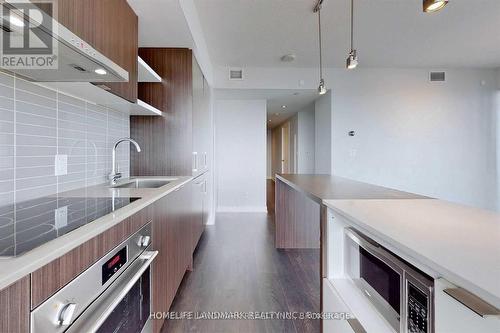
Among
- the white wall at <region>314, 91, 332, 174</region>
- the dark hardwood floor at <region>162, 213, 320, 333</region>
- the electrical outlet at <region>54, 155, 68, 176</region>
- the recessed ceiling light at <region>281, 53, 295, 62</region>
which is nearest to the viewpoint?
the electrical outlet at <region>54, 155, 68, 176</region>

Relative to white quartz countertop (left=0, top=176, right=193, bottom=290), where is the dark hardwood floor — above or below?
below

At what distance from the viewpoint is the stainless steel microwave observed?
708 millimetres

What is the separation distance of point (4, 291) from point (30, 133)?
1035mm

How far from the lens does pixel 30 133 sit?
1.26m

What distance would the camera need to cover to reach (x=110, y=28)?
4.95 feet

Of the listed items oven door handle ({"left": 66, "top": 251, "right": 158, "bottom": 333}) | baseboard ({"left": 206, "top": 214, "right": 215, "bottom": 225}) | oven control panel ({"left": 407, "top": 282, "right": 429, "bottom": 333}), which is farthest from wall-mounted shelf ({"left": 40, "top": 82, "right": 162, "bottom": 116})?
baseboard ({"left": 206, "top": 214, "right": 215, "bottom": 225})

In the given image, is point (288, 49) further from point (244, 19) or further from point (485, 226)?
point (485, 226)

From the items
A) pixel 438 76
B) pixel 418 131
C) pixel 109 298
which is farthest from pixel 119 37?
pixel 438 76

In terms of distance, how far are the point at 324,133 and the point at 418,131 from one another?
1.67 meters

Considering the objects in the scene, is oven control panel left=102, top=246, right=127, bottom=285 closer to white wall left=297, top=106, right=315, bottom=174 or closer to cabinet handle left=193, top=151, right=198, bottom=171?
cabinet handle left=193, top=151, right=198, bottom=171

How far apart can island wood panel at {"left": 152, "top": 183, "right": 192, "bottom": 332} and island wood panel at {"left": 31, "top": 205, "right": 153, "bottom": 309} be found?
0.46 metres

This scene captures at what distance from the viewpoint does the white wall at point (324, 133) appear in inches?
189

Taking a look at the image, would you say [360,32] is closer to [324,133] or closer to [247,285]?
[324,133]

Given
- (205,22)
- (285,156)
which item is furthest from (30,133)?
(285,156)
